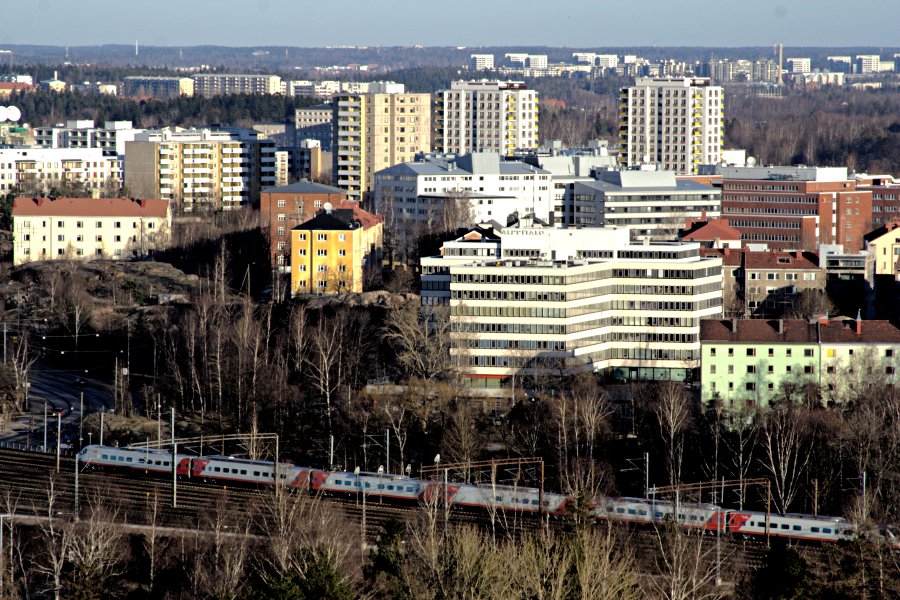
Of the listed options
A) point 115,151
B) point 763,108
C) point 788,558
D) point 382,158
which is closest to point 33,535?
point 788,558

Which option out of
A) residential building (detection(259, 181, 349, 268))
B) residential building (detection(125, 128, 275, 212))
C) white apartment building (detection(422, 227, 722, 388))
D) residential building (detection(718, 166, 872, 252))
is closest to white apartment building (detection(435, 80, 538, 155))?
residential building (detection(125, 128, 275, 212))

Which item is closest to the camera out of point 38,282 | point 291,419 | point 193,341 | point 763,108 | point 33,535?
point 33,535

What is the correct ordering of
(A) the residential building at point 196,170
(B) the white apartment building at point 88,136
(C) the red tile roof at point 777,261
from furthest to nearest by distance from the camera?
(B) the white apartment building at point 88,136 < (A) the residential building at point 196,170 < (C) the red tile roof at point 777,261

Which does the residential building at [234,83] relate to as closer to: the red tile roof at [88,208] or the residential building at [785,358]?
the red tile roof at [88,208]

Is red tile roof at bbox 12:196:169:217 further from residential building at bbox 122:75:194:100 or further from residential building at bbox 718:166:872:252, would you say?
residential building at bbox 122:75:194:100

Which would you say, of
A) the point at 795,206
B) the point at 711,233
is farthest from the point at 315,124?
the point at 711,233

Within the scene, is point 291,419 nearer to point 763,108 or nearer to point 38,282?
point 38,282

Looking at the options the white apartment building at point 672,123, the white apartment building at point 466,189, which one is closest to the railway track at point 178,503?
the white apartment building at point 466,189
